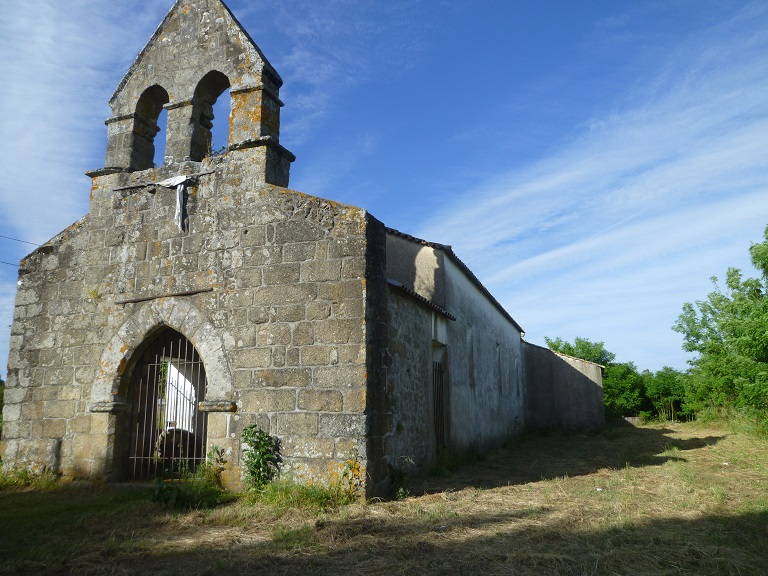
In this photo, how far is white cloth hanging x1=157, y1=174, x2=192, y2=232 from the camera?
7707 millimetres

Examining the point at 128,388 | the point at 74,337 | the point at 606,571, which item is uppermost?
the point at 74,337

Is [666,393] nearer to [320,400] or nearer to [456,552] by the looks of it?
[320,400]

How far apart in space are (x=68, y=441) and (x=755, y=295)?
50.9 ft

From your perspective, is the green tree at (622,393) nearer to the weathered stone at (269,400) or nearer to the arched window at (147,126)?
the weathered stone at (269,400)

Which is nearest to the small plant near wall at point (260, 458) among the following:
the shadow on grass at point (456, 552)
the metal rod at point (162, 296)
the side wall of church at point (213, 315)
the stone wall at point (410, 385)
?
the side wall of church at point (213, 315)

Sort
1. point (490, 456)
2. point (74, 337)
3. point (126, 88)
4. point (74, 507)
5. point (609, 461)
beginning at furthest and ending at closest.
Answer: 1. point (490, 456)
2. point (609, 461)
3. point (126, 88)
4. point (74, 337)
5. point (74, 507)

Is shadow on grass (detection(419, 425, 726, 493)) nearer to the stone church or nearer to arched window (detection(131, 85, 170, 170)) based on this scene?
the stone church

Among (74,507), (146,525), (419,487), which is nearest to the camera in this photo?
(146,525)

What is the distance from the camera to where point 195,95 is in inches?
318

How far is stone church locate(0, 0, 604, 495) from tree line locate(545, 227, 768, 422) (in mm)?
7944

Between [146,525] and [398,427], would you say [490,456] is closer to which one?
[398,427]

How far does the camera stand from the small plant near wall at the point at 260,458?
6508mm

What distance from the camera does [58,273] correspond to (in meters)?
8.38

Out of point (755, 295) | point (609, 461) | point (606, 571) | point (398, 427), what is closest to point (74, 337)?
point (398, 427)
